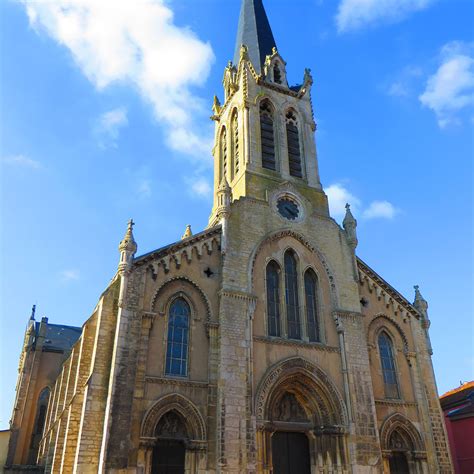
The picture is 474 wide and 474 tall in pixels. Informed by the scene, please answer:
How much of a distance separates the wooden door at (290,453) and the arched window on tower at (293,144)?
42.8ft

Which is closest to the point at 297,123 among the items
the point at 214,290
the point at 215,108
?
the point at 215,108

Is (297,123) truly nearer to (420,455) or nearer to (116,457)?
(420,455)

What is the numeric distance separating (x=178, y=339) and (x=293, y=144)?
13.6 metres

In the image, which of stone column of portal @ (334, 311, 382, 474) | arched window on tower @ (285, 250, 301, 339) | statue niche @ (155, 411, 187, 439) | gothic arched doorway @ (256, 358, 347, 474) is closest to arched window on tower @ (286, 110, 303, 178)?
arched window on tower @ (285, 250, 301, 339)

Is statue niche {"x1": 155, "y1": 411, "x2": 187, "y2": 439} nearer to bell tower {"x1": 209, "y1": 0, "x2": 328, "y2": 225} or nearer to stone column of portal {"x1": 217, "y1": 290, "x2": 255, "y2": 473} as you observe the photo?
stone column of portal {"x1": 217, "y1": 290, "x2": 255, "y2": 473}

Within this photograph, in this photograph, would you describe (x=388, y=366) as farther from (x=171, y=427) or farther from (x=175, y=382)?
(x=171, y=427)

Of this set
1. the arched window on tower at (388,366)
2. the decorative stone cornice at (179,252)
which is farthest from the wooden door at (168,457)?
the arched window on tower at (388,366)

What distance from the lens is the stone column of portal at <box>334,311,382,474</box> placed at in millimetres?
18781

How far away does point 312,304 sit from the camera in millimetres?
21703

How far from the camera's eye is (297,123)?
90.3 ft

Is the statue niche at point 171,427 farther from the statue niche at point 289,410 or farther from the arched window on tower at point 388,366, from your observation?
the arched window on tower at point 388,366

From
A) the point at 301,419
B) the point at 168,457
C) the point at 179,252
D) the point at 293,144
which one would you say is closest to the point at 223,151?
the point at 293,144

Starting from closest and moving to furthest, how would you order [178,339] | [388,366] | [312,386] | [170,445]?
[170,445], [178,339], [312,386], [388,366]

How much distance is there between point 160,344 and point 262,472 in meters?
5.84
